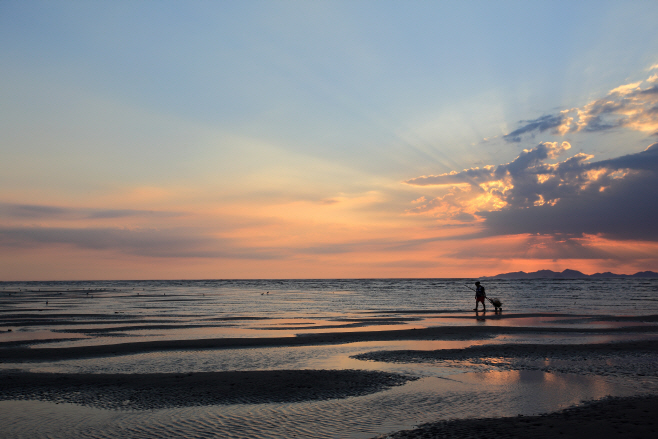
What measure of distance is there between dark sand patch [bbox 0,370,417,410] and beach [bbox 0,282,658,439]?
4 centimetres

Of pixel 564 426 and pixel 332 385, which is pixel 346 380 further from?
pixel 564 426

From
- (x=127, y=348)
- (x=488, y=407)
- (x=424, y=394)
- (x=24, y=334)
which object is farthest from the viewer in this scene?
(x=24, y=334)

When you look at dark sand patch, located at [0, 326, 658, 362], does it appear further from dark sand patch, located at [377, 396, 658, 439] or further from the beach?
dark sand patch, located at [377, 396, 658, 439]

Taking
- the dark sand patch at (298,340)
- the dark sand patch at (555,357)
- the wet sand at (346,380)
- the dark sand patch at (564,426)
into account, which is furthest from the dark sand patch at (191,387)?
the dark sand patch at (298,340)

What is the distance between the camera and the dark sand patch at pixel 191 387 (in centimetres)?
971

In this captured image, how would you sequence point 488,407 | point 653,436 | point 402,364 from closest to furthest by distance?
point 653,436, point 488,407, point 402,364

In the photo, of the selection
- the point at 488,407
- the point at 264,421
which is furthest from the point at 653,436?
the point at 264,421

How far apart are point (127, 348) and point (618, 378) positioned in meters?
15.8

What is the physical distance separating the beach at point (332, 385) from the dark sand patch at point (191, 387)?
44 mm

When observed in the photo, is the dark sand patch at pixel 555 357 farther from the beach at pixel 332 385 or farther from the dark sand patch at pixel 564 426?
the dark sand patch at pixel 564 426

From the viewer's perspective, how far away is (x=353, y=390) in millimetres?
10375

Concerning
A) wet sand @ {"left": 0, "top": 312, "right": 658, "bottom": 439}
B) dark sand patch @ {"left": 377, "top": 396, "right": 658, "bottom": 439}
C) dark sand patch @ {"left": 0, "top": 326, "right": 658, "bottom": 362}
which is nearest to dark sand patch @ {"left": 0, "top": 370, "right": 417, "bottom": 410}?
wet sand @ {"left": 0, "top": 312, "right": 658, "bottom": 439}

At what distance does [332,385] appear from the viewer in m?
10.9

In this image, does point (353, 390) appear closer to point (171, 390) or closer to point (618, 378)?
point (171, 390)
